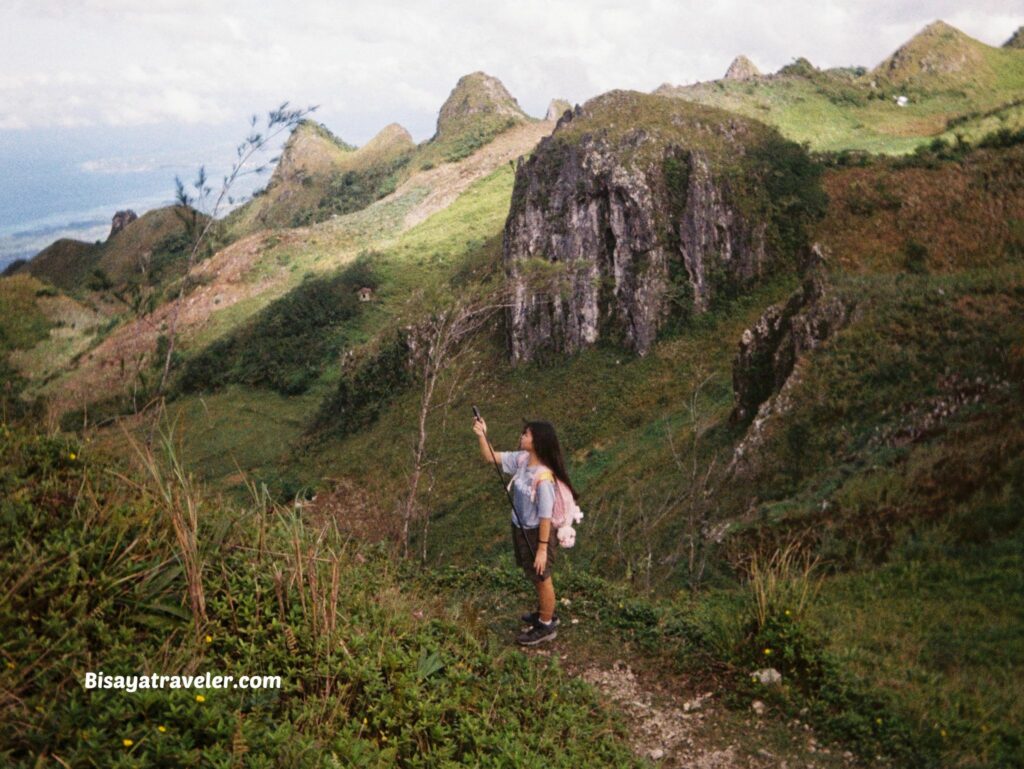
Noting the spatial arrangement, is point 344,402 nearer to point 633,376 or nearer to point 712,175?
point 633,376

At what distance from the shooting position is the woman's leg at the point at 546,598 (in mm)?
6324

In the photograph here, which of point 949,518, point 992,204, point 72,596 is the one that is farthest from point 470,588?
point 992,204

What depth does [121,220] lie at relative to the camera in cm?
8650

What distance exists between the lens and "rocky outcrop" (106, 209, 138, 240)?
85312 millimetres

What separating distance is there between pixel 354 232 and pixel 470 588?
1988 inches

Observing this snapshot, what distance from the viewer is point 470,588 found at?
7.90 meters

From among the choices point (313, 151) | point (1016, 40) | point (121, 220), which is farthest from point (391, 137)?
point (1016, 40)

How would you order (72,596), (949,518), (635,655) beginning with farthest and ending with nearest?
1. (949,518)
2. (635,655)
3. (72,596)

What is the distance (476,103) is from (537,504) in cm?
7434

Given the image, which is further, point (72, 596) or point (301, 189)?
point (301, 189)

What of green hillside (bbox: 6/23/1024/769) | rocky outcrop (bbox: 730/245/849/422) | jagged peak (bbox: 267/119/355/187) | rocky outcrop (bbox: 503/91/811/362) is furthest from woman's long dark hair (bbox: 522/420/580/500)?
jagged peak (bbox: 267/119/355/187)

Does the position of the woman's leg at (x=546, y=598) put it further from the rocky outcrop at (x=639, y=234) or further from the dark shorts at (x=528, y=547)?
the rocky outcrop at (x=639, y=234)

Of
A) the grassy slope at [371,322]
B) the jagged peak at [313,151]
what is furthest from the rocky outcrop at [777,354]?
→ the jagged peak at [313,151]

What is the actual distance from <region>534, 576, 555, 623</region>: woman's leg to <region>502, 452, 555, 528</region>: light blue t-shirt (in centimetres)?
58
